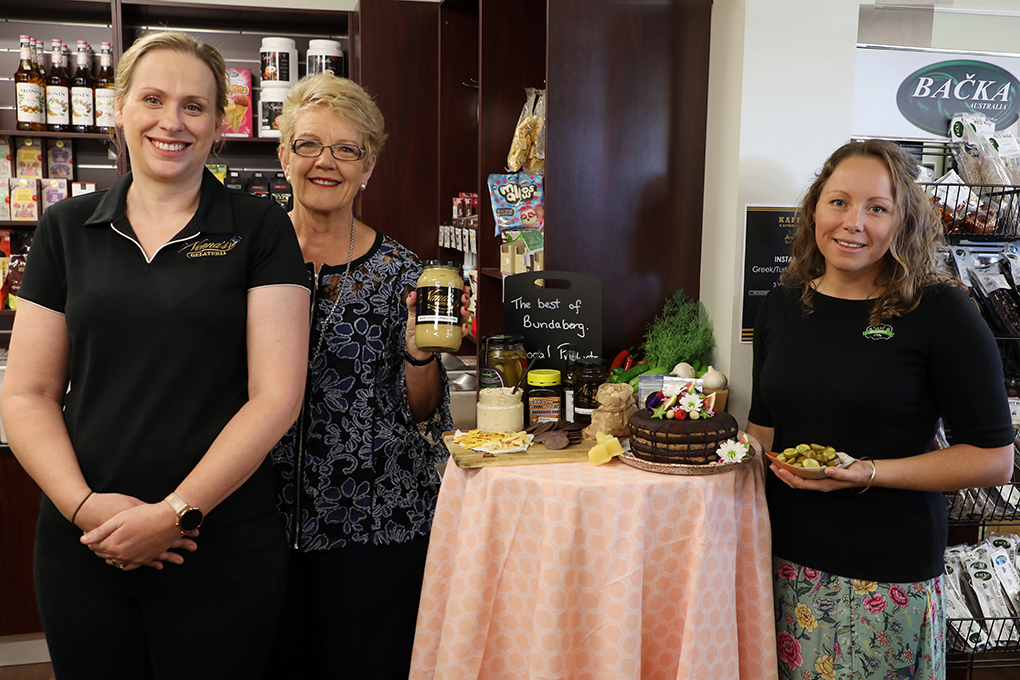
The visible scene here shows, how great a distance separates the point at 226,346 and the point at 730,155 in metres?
1.57

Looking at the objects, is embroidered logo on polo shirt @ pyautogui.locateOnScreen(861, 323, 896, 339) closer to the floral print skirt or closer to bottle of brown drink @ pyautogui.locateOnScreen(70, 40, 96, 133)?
the floral print skirt

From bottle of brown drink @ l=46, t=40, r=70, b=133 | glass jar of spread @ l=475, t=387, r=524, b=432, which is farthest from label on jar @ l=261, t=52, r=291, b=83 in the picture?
glass jar of spread @ l=475, t=387, r=524, b=432

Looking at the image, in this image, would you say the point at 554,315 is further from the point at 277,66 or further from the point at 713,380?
the point at 277,66

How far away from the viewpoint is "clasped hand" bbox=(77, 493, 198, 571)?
124 centimetres

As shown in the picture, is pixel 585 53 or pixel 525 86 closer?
pixel 585 53

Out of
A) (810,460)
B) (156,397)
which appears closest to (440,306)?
(156,397)

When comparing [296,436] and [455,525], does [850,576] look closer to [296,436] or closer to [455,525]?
[455,525]

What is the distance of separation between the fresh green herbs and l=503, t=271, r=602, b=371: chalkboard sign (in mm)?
221

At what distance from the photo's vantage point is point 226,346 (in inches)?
52.2

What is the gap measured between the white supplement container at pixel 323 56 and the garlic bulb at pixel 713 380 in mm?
2503

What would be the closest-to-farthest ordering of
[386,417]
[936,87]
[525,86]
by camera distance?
[386,417]
[936,87]
[525,86]

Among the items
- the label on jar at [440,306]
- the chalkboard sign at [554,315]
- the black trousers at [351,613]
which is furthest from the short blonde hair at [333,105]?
the black trousers at [351,613]

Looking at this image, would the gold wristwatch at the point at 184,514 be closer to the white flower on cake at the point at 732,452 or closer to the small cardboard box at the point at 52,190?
the white flower on cake at the point at 732,452

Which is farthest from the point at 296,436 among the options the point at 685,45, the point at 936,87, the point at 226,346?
the point at 936,87
